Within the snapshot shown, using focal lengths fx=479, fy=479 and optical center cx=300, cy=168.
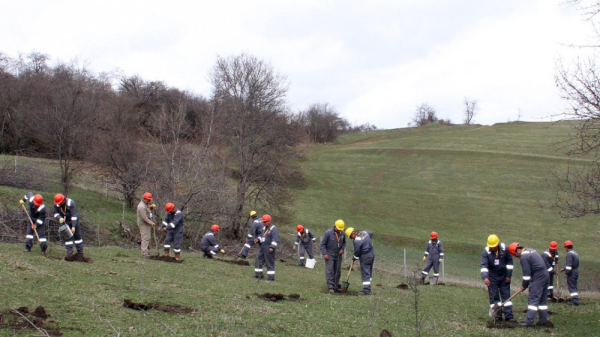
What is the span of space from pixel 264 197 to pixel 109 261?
73.5ft

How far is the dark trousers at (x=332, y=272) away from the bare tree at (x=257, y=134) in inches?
821

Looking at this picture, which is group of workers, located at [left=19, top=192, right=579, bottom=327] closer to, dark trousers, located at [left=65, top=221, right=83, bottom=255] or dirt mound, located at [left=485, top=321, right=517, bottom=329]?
dark trousers, located at [left=65, top=221, right=83, bottom=255]

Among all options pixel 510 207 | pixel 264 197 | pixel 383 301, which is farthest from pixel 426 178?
pixel 383 301

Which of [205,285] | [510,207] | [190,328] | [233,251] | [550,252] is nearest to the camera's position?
[190,328]

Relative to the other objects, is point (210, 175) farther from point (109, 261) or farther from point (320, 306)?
point (320, 306)

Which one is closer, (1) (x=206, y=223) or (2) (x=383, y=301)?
(2) (x=383, y=301)

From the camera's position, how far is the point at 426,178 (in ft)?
239

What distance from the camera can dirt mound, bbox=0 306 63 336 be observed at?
7.19 metres

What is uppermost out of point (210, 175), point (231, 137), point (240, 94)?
point (240, 94)

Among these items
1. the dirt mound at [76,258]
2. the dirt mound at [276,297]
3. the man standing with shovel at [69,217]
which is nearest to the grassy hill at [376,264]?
the dirt mound at [276,297]

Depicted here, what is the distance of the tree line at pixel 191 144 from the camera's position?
3139 cm

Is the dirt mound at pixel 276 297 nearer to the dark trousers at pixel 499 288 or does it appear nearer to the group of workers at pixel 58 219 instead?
the dark trousers at pixel 499 288

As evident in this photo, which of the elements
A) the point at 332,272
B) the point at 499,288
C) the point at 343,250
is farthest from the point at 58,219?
the point at 499,288

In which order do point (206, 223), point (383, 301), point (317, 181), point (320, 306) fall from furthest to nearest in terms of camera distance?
point (317, 181), point (206, 223), point (383, 301), point (320, 306)
